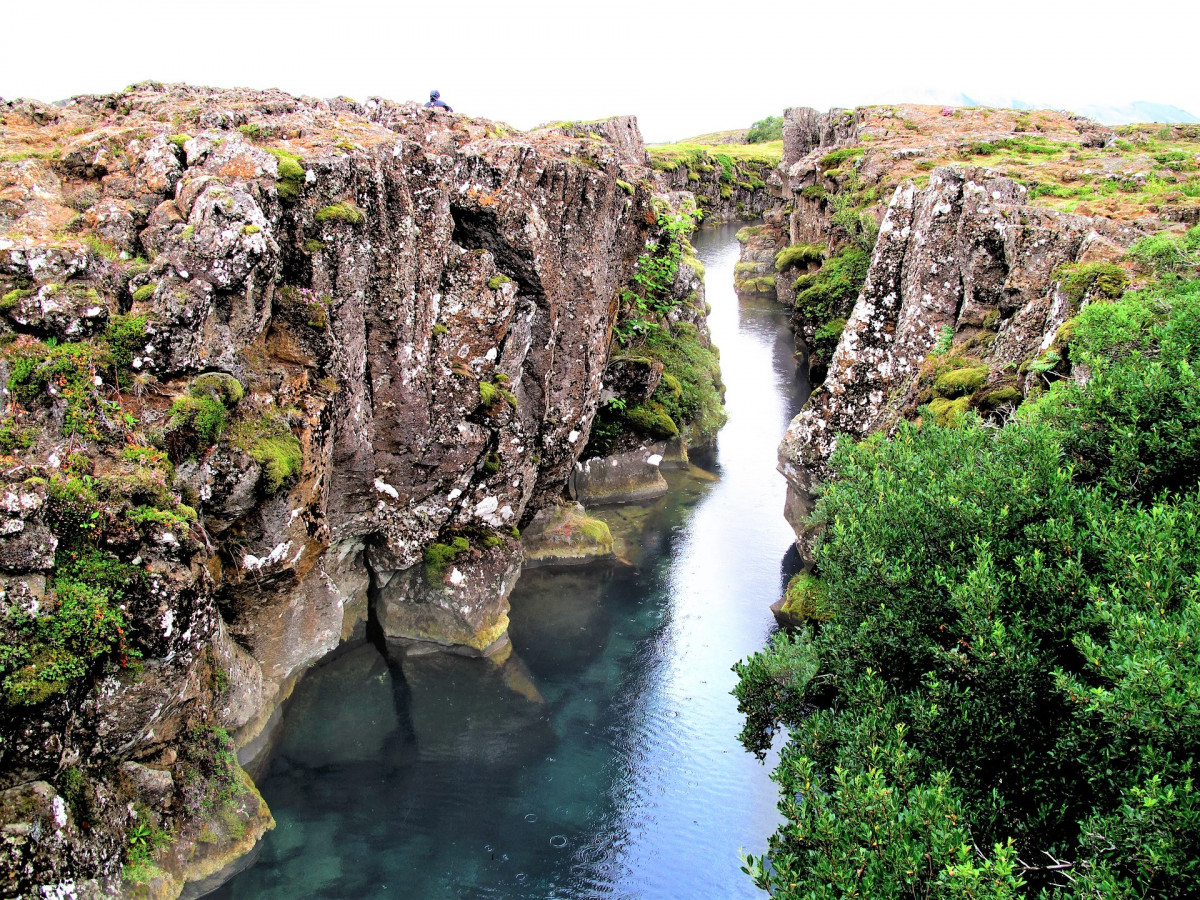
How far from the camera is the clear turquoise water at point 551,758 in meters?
17.5

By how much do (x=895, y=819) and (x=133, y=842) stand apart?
14577 mm

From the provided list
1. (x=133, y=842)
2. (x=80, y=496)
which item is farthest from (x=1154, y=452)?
(x=133, y=842)

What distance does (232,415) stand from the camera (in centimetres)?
1700

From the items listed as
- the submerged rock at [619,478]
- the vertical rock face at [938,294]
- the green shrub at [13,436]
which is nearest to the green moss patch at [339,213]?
the green shrub at [13,436]

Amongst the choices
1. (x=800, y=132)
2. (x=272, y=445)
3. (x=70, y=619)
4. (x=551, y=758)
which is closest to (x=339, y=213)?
(x=272, y=445)

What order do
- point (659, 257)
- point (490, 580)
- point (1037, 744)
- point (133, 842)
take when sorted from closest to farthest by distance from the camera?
point (1037, 744), point (133, 842), point (490, 580), point (659, 257)

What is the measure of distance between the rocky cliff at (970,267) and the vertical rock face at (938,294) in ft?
0.14

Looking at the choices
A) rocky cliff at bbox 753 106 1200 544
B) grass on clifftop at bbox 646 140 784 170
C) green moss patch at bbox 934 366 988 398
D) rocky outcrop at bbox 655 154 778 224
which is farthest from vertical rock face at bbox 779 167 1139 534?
rocky outcrop at bbox 655 154 778 224

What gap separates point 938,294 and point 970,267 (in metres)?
1.60

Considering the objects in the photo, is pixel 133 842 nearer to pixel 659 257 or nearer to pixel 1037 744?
pixel 1037 744

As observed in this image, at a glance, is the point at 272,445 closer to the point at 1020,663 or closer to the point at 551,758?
the point at 551,758

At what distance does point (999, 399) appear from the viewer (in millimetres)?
18859

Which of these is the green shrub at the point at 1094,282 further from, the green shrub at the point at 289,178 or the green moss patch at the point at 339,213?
the green shrub at the point at 289,178

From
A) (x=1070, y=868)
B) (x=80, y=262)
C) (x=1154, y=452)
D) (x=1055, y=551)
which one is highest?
(x=80, y=262)
